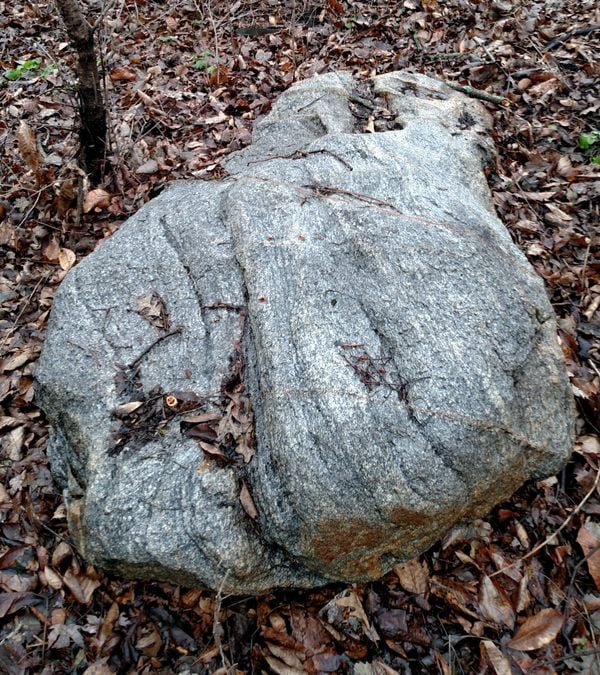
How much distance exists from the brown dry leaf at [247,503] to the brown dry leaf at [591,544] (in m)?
1.91

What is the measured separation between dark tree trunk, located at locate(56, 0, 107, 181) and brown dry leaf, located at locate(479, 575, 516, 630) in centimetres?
478

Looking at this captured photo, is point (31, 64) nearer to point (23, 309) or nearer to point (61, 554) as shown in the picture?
point (23, 309)

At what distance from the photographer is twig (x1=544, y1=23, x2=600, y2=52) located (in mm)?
5867

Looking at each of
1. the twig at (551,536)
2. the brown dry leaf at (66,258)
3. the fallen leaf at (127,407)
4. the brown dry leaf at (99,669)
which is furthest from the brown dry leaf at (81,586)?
the brown dry leaf at (66,258)

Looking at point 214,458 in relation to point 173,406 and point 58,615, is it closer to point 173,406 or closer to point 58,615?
point 173,406

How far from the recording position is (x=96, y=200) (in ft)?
16.0

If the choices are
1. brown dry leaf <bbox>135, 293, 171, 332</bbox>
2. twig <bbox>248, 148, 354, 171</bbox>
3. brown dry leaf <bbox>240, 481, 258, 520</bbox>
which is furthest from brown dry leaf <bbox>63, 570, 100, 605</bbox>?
twig <bbox>248, 148, 354, 171</bbox>

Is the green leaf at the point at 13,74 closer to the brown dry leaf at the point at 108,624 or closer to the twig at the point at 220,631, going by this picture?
the brown dry leaf at the point at 108,624

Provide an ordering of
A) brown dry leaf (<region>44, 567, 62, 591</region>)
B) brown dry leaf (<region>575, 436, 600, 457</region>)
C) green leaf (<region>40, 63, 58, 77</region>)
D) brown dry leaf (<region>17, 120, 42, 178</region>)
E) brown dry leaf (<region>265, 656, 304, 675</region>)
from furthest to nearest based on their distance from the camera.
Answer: green leaf (<region>40, 63, 58, 77</region>)
brown dry leaf (<region>17, 120, 42, 178</region>)
brown dry leaf (<region>575, 436, 600, 457</region>)
brown dry leaf (<region>44, 567, 62, 591</region>)
brown dry leaf (<region>265, 656, 304, 675</region>)

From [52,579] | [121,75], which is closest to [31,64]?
[121,75]

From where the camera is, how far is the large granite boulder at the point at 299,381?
246cm

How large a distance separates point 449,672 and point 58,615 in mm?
2173

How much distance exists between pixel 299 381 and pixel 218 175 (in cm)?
259

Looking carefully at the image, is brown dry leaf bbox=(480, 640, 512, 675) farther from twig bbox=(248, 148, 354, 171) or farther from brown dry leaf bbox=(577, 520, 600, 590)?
twig bbox=(248, 148, 354, 171)
